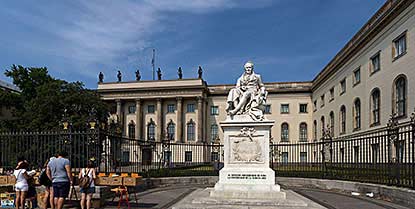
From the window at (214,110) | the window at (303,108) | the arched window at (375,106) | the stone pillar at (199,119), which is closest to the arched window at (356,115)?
the arched window at (375,106)

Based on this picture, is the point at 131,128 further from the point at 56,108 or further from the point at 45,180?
the point at 45,180

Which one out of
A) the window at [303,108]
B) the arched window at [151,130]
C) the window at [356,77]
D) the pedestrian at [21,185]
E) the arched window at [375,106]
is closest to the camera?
the pedestrian at [21,185]

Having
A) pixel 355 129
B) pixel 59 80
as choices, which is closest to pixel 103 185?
pixel 355 129

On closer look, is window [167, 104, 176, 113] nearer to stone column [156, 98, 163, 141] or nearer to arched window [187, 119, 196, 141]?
stone column [156, 98, 163, 141]

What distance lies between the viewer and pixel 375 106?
33688 millimetres

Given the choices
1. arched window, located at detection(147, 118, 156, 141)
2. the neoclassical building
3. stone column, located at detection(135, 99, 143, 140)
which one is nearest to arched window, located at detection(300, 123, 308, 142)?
the neoclassical building

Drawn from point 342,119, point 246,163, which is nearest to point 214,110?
point 342,119

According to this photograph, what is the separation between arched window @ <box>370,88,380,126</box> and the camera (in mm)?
32884

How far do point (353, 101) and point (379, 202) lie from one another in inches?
1159

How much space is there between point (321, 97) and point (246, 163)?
47.2 m

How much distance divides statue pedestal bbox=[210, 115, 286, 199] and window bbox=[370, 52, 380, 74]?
2634cm

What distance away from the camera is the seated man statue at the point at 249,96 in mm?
11230

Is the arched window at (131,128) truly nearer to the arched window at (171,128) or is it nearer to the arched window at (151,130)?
the arched window at (151,130)

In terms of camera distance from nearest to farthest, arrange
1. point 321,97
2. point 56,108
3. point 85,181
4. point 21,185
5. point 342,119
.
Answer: point 85,181 → point 21,185 → point 56,108 → point 342,119 → point 321,97
